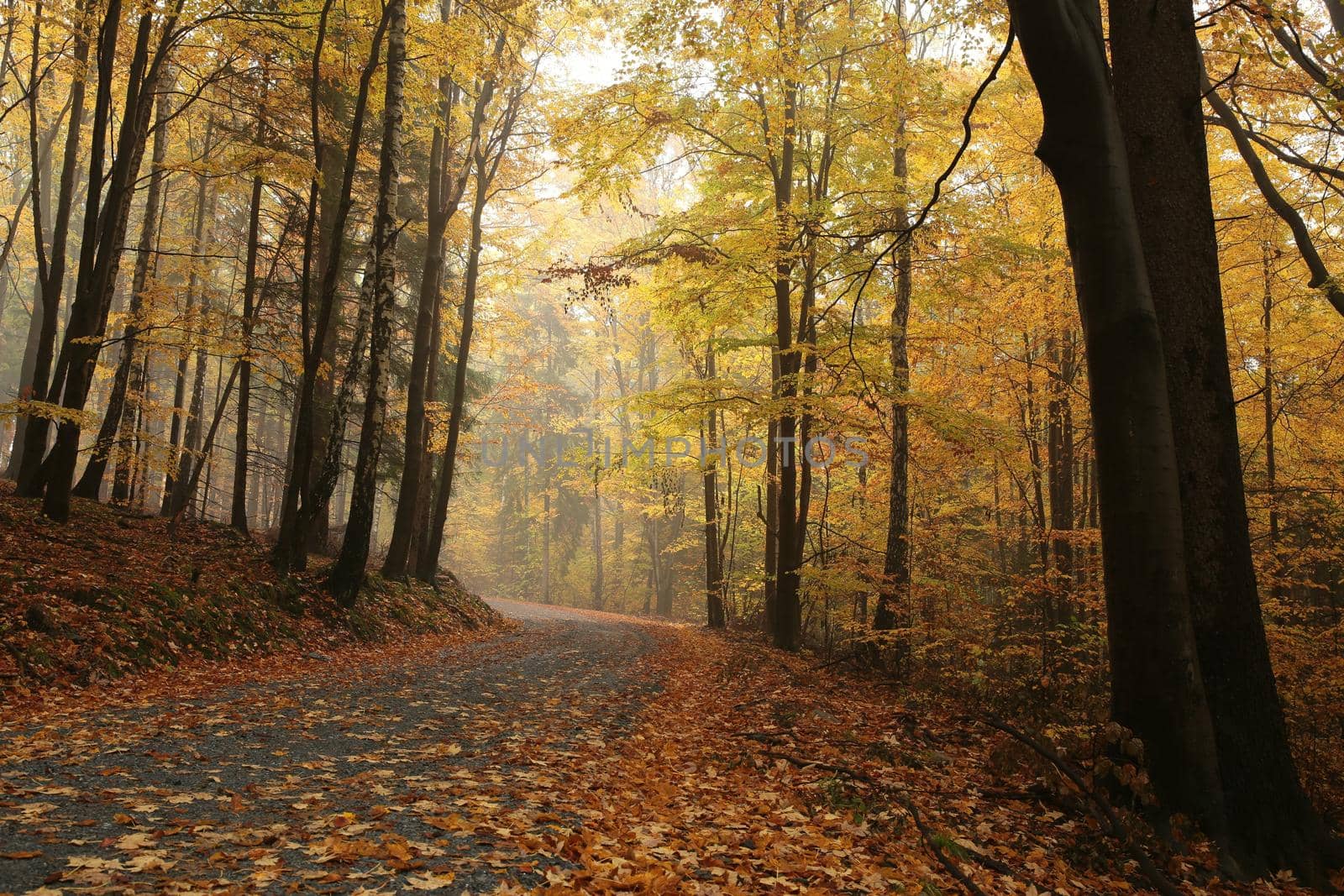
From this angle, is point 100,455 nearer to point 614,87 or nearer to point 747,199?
point 614,87

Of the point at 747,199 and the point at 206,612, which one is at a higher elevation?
the point at 747,199

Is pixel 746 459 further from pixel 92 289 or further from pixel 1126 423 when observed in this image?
pixel 1126 423

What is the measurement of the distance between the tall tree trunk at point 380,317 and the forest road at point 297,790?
12.4ft

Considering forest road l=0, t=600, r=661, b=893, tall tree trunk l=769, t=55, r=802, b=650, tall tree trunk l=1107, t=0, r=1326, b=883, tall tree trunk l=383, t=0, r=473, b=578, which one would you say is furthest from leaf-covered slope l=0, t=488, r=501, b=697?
tall tree trunk l=1107, t=0, r=1326, b=883

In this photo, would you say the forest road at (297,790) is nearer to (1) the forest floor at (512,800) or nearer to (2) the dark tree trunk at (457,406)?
(1) the forest floor at (512,800)

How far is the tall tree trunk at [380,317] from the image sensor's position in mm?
10328

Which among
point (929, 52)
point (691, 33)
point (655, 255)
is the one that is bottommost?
point (655, 255)

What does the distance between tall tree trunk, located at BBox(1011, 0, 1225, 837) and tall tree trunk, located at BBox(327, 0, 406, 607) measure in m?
8.94

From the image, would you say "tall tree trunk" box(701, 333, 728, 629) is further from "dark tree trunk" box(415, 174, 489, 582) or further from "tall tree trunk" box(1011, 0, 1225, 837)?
"tall tree trunk" box(1011, 0, 1225, 837)

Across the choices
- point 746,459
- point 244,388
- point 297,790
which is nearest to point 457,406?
point 244,388

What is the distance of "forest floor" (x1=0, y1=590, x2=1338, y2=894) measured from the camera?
279cm

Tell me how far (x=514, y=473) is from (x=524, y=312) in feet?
28.8

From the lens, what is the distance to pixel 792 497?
12195 mm

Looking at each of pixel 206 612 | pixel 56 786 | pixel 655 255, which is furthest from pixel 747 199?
pixel 56 786
